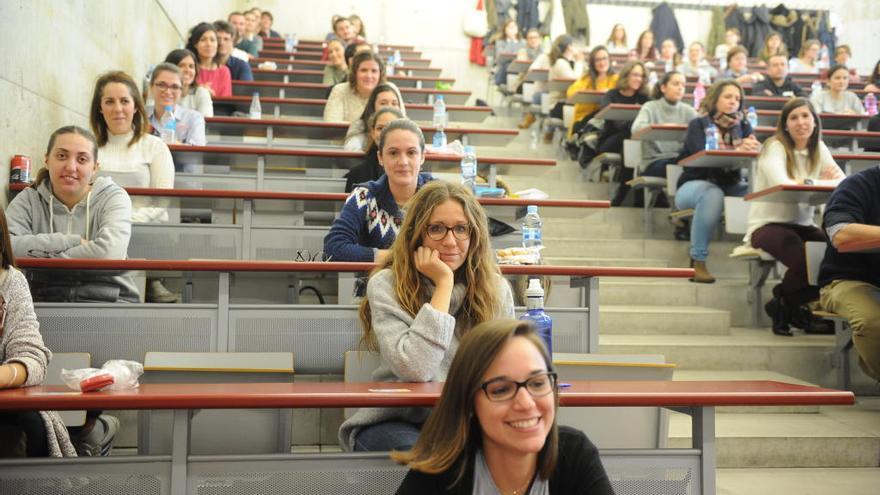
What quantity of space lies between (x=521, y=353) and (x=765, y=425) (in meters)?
1.94

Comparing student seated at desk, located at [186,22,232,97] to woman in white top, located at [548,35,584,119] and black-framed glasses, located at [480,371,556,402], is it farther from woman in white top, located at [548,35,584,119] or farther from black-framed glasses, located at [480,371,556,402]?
black-framed glasses, located at [480,371,556,402]

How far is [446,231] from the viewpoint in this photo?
83.9 inches

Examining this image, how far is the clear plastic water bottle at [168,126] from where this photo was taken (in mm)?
4547

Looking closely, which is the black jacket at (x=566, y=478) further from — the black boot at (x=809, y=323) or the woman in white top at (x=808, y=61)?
the woman in white top at (x=808, y=61)

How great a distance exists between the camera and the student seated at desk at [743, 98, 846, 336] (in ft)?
13.0

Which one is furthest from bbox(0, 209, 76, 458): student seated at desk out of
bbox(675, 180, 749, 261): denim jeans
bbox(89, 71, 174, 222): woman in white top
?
bbox(675, 180, 749, 261): denim jeans

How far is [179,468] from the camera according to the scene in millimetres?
1662

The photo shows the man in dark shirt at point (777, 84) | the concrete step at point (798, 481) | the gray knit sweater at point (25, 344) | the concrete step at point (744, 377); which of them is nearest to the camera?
the gray knit sweater at point (25, 344)

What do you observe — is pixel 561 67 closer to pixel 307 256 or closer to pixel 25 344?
pixel 307 256

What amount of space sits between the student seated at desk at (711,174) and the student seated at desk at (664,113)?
30 cm

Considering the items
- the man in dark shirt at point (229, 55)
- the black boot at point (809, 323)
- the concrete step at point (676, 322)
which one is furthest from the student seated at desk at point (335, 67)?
the black boot at point (809, 323)

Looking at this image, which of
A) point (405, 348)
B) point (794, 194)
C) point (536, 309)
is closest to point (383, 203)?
point (536, 309)

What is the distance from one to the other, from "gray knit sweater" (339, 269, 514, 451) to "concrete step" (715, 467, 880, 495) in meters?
1.12

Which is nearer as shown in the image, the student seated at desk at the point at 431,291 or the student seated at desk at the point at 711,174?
the student seated at desk at the point at 431,291
